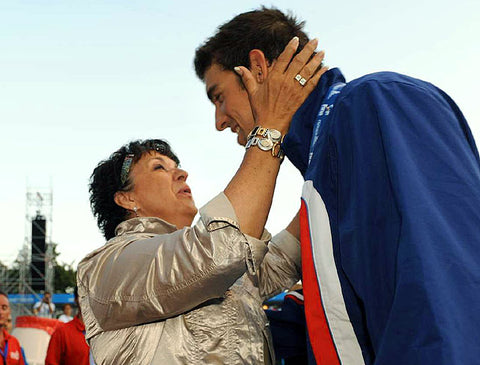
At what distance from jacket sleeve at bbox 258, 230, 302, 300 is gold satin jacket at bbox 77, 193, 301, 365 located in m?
0.18

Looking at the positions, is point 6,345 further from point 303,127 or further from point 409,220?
point 409,220

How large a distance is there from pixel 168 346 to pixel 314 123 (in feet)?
3.77

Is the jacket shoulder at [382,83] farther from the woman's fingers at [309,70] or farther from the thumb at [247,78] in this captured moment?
the thumb at [247,78]

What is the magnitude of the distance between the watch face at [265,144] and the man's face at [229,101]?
274 millimetres

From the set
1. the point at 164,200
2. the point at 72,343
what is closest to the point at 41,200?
the point at 72,343

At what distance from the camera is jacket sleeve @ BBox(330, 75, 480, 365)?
104 cm

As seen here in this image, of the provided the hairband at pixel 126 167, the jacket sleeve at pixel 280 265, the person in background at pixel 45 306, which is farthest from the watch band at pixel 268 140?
the person in background at pixel 45 306

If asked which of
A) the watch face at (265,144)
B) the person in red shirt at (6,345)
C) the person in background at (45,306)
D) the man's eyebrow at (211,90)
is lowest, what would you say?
the person in background at (45,306)

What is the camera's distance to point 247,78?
2020mm

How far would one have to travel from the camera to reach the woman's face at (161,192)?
3.18m

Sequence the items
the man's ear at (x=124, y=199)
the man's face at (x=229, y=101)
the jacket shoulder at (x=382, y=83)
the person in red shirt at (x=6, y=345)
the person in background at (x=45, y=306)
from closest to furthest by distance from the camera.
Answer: the jacket shoulder at (x=382, y=83) < the man's face at (x=229, y=101) < the man's ear at (x=124, y=199) < the person in red shirt at (x=6, y=345) < the person in background at (x=45, y=306)

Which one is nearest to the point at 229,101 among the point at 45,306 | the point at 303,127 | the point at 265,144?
the point at 265,144

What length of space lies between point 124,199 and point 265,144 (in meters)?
1.48

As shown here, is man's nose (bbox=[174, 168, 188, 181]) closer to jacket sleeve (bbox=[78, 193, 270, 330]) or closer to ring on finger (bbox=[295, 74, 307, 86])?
jacket sleeve (bbox=[78, 193, 270, 330])
